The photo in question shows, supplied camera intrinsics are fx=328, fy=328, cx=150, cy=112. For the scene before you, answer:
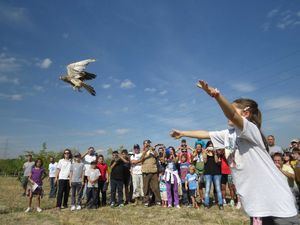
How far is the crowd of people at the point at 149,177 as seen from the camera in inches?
390

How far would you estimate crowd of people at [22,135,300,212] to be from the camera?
991 cm

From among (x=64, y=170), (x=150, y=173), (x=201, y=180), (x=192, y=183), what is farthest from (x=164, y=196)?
(x=64, y=170)

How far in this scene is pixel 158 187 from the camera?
34.7 feet

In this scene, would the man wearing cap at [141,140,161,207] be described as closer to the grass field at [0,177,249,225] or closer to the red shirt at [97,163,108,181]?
the grass field at [0,177,249,225]

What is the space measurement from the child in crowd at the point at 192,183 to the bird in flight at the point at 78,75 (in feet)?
15.4

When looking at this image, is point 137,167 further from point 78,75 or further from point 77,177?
point 78,75

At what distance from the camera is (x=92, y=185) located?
10711mm

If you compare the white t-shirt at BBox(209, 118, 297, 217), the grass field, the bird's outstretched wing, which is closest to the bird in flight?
the bird's outstretched wing

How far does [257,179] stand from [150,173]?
8.36m

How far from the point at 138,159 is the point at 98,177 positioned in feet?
4.76

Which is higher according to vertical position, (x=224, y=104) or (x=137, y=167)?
(x=137, y=167)

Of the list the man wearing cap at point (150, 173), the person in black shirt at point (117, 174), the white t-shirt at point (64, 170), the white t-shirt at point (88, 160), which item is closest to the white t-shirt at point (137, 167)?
the person in black shirt at point (117, 174)

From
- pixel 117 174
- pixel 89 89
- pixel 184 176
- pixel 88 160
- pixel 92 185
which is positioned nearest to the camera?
pixel 89 89

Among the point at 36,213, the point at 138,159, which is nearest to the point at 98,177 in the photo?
the point at 138,159
